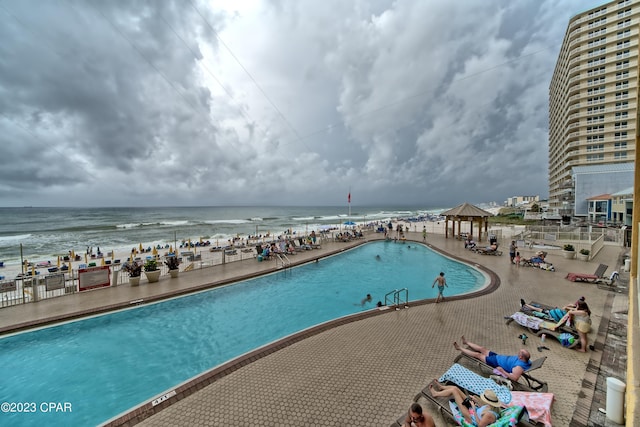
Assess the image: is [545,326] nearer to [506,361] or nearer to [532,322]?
[532,322]

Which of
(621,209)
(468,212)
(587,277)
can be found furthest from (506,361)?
(621,209)

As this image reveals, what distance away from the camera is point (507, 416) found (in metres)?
3.13

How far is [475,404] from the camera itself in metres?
3.65

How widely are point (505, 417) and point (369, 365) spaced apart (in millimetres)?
2213

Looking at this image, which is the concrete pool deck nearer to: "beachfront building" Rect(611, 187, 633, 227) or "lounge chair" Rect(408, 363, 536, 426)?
"lounge chair" Rect(408, 363, 536, 426)

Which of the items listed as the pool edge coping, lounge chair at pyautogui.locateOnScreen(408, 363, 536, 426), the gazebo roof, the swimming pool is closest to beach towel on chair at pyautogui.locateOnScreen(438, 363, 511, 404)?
lounge chair at pyautogui.locateOnScreen(408, 363, 536, 426)

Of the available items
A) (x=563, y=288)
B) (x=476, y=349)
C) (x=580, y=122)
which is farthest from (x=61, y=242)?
(x=580, y=122)

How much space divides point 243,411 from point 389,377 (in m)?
2.49

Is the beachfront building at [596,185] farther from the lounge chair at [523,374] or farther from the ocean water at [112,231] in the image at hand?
the lounge chair at [523,374]

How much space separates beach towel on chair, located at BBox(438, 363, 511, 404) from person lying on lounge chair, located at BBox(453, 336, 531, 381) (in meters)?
0.42

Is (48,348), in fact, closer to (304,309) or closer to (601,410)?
(304,309)

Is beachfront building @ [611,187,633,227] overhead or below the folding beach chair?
overhead

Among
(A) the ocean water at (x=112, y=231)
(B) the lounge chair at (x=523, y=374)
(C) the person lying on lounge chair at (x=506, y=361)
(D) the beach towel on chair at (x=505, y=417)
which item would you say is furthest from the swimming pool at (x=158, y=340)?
(A) the ocean water at (x=112, y=231)

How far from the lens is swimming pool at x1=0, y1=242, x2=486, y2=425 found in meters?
4.96
